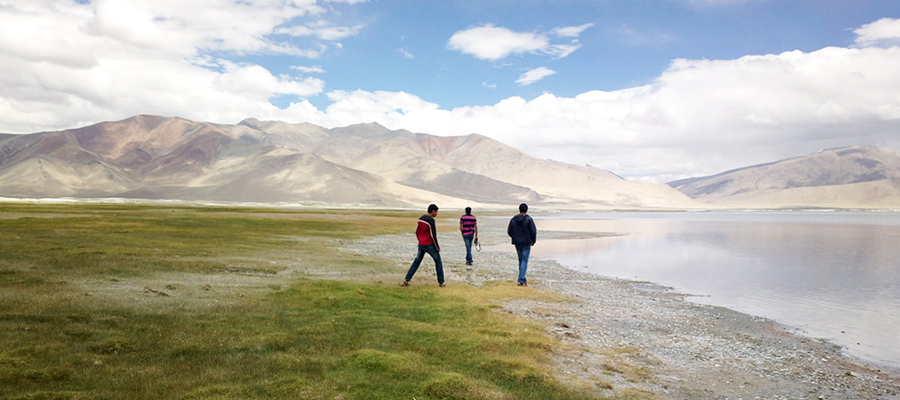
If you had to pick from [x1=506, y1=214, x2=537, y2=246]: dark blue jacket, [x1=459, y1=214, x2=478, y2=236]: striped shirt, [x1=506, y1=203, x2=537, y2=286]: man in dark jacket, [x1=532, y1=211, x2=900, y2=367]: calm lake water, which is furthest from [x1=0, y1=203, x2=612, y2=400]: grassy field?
[x1=532, y1=211, x2=900, y2=367]: calm lake water

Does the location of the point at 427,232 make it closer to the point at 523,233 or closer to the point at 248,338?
the point at 523,233

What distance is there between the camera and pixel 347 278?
22016 millimetres

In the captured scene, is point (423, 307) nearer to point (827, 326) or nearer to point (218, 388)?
point (218, 388)

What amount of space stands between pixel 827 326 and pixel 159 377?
799 inches

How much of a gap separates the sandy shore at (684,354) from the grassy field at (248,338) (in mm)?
1155

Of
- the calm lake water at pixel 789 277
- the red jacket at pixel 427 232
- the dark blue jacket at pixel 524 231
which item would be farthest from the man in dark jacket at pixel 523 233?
the calm lake water at pixel 789 277

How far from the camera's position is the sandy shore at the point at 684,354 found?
34.9 feet

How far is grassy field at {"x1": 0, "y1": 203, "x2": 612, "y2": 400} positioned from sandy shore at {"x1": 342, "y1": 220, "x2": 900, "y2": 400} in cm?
116

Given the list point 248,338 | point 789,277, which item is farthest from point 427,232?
point 789,277

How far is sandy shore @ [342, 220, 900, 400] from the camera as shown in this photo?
10.6m

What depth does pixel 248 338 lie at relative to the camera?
1111 centimetres

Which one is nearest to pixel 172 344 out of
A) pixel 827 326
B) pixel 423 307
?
pixel 423 307

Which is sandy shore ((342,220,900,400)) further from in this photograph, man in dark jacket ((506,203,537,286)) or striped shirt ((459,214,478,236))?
striped shirt ((459,214,478,236))

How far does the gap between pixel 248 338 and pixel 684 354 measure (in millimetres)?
10128
